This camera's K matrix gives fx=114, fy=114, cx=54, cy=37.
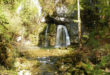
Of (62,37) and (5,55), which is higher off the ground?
(5,55)

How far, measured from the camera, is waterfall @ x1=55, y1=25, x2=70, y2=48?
19327 mm

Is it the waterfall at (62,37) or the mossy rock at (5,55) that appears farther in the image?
the waterfall at (62,37)

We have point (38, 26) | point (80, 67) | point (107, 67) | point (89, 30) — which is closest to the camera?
point (107, 67)

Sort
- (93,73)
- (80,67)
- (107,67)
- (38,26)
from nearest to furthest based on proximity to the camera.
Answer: (93,73) < (107,67) < (80,67) < (38,26)

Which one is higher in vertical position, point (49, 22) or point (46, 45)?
point (49, 22)

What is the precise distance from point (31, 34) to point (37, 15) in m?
3.73

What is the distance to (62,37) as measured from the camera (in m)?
19.7

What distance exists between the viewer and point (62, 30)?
2022cm

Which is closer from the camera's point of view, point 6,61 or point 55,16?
point 6,61

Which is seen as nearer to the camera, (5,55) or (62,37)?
(5,55)

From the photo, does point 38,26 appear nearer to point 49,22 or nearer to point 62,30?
point 49,22

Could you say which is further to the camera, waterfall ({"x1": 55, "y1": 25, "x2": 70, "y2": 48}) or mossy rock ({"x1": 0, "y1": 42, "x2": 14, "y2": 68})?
waterfall ({"x1": 55, "y1": 25, "x2": 70, "y2": 48})

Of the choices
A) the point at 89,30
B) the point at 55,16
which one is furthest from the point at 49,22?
the point at 89,30

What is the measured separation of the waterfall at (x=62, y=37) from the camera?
1933 cm
